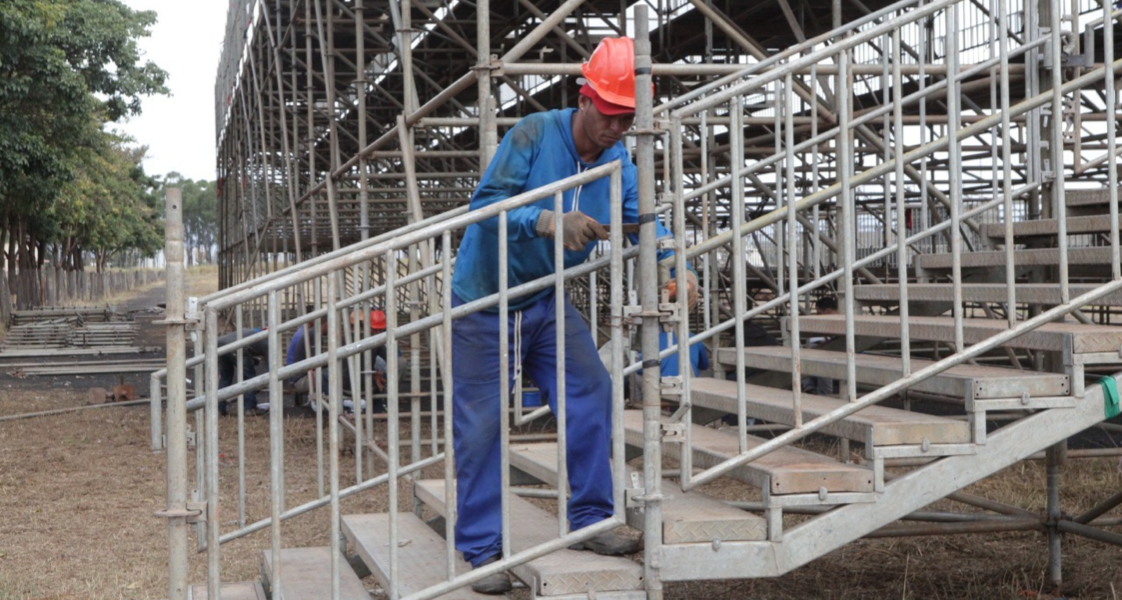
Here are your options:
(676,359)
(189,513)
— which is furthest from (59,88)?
(189,513)

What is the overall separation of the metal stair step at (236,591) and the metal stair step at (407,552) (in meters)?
0.38

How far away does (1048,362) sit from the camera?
18.5ft

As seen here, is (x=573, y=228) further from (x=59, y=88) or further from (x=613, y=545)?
(x=59, y=88)

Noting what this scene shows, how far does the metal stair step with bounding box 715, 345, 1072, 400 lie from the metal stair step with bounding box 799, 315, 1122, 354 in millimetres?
111

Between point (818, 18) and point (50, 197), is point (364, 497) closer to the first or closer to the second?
point (818, 18)

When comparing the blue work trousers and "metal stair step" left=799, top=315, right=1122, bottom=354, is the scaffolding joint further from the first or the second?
"metal stair step" left=799, top=315, right=1122, bottom=354

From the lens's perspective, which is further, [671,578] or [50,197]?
[50,197]

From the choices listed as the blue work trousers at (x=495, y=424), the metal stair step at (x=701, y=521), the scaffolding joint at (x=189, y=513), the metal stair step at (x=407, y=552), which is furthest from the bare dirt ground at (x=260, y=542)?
the scaffolding joint at (x=189, y=513)

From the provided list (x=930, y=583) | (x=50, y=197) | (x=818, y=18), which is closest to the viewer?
(x=930, y=583)

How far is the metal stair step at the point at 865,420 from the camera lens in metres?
3.84

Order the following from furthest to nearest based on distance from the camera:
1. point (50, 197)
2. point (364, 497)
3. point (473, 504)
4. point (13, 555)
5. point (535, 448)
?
point (50, 197)
point (364, 497)
point (13, 555)
point (535, 448)
point (473, 504)

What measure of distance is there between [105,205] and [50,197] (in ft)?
78.7

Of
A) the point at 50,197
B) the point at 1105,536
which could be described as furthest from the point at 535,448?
the point at 50,197

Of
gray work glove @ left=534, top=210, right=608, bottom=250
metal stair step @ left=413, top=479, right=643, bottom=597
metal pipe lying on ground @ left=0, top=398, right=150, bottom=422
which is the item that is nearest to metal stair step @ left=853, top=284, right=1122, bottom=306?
gray work glove @ left=534, top=210, right=608, bottom=250
